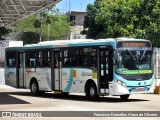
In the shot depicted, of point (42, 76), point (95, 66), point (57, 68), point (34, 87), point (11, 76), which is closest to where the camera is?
point (95, 66)

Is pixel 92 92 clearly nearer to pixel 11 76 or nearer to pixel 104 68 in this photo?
pixel 104 68

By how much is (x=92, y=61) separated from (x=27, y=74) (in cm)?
634

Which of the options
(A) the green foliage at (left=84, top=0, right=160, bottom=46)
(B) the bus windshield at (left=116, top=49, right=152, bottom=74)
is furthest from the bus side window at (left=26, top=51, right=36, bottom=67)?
(A) the green foliage at (left=84, top=0, right=160, bottom=46)

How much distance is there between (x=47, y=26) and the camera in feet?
264

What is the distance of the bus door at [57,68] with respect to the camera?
76.6ft

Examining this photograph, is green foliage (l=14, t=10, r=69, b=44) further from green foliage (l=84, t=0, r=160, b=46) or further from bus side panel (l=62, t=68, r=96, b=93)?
bus side panel (l=62, t=68, r=96, b=93)

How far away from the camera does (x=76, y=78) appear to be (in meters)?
22.2

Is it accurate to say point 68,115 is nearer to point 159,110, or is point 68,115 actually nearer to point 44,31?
point 159,110

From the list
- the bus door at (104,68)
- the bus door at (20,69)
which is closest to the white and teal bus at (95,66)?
the bus door at (104,68)

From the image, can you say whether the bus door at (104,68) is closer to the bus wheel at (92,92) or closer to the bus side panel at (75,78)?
the bus wheel at (92,92)

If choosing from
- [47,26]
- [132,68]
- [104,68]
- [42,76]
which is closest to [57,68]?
[42,76]

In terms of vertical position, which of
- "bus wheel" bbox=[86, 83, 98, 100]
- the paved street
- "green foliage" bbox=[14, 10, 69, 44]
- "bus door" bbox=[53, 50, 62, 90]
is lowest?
the paved street

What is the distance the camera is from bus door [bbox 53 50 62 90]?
23.4 m

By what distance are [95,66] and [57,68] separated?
3260 mm
